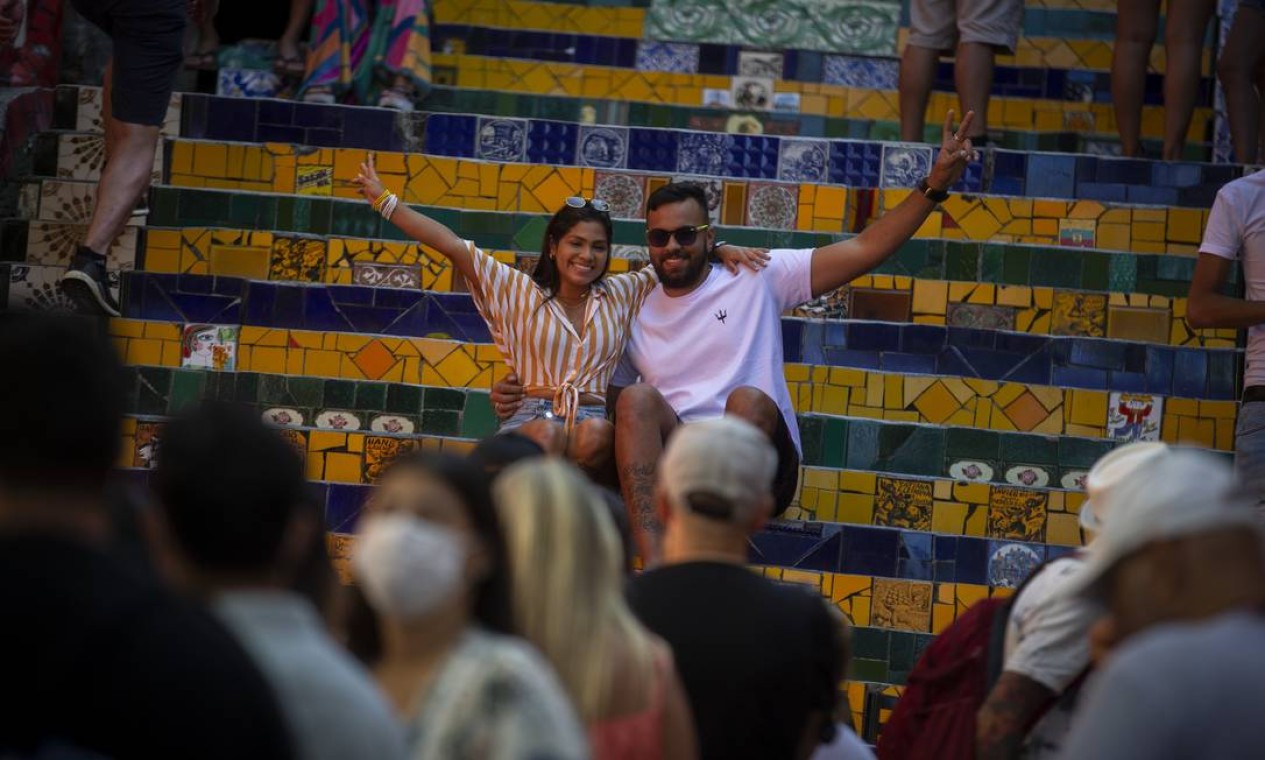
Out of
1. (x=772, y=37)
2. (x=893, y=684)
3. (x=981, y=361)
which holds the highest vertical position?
(x=772, y=37)

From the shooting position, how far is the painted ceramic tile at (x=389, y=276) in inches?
336

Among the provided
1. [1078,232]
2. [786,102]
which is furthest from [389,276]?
[786,102]

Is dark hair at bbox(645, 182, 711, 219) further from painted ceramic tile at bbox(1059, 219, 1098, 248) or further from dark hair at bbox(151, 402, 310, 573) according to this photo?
dark hair at bbox(151, 402, 310, 573)

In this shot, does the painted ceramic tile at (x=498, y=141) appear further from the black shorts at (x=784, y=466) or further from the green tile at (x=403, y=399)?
the black shorts at (x=784, y=466)

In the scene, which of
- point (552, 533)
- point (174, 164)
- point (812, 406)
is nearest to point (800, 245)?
point (812, 406)

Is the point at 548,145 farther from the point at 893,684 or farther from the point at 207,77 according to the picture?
the point at 893,684

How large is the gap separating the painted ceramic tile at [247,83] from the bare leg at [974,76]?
3306 mm

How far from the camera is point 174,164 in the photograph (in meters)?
8.88

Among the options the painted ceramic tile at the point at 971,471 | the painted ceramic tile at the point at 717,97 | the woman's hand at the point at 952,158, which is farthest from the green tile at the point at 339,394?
the painted ceramic tile at the point at 717,97

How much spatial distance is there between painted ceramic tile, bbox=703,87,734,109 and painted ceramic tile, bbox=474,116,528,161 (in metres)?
2.16

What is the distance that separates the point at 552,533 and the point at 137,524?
2.23ft

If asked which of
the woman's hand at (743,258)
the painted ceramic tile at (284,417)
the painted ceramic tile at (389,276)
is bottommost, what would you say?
the painted ceramic tile at (284,417)

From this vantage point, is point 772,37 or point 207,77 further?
point 772,37

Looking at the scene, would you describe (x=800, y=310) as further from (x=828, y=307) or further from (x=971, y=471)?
(x=971, y=471)
